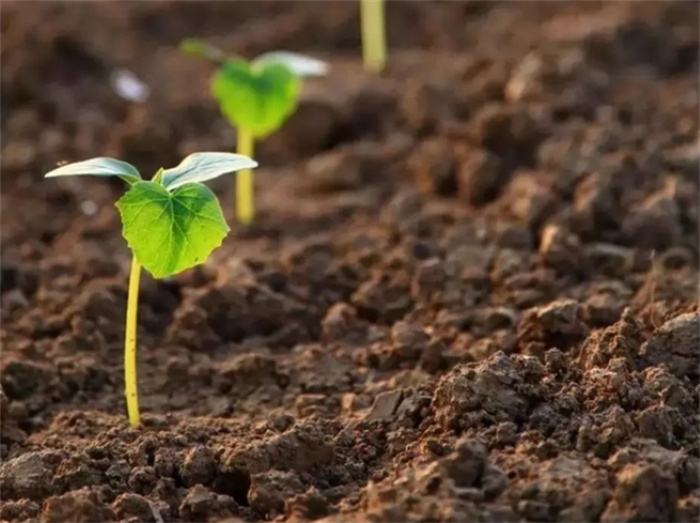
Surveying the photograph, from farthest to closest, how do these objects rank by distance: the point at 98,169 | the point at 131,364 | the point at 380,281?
the point at 380,281 < the point at 131,364 < the point at 98,169

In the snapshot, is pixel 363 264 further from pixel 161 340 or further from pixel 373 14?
pixel 373 14

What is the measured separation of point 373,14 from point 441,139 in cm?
104

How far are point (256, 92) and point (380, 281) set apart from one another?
58 centimetres

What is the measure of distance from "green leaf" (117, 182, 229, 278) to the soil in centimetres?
26

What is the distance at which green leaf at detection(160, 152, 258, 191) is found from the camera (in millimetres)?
1649

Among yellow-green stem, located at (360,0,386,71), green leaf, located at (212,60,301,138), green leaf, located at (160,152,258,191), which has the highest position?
yellow-green stem, located at (360,0,386,71)

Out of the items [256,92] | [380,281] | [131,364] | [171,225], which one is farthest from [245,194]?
[171,225]

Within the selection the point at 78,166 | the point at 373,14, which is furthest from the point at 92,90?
the point at 78,166

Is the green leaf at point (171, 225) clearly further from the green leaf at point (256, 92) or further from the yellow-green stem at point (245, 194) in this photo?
the yellow-green stem at point (245, 194)

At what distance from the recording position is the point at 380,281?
7.81ft

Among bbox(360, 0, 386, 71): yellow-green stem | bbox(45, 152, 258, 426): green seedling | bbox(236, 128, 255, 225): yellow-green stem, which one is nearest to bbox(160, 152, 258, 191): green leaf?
bbox(45, 152, 258, 426): green seedling

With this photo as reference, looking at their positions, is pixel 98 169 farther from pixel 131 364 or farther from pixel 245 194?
pixel 245 194

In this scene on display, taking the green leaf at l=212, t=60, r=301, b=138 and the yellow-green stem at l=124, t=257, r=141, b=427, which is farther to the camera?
the green leaf at l=212, t=60, r=301, b=138

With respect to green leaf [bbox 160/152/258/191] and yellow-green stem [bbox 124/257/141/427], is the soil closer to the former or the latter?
yellow-green stem [bbox 124/257/141/427]
